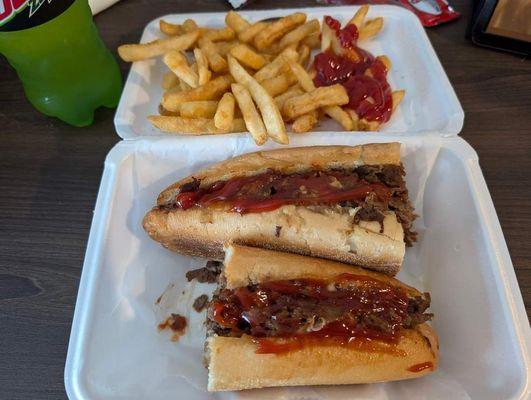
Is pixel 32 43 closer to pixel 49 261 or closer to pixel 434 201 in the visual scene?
pixel 49 261

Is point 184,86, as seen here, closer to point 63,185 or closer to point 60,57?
point 60,57

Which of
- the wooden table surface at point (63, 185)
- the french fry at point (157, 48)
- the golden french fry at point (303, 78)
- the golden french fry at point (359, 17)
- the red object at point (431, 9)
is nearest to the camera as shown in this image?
the wooden table surface at point (63, 185)

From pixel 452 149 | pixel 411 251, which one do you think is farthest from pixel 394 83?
pixel 411 251

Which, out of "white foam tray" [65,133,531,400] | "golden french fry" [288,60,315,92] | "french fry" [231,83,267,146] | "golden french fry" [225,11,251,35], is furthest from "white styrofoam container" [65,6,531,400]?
"golden french fry" [225,11,251,35]

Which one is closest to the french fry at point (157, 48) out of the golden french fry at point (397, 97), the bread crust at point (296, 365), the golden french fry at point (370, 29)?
the golden french fry at point (370, 29)

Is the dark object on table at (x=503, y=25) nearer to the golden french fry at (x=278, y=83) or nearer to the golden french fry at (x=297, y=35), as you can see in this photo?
the golden french fry at (x=297, y=35)

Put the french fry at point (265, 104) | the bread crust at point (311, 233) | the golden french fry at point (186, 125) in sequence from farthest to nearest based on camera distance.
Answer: the golden french fry at point (186, 125) → the french fry at point (265, 104) → the bread crust at point (311, 233)

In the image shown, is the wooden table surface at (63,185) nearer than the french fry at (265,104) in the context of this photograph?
Yes

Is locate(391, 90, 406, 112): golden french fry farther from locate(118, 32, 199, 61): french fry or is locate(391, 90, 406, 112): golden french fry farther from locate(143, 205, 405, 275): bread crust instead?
locate(118, 32, 199, 61): french fry
